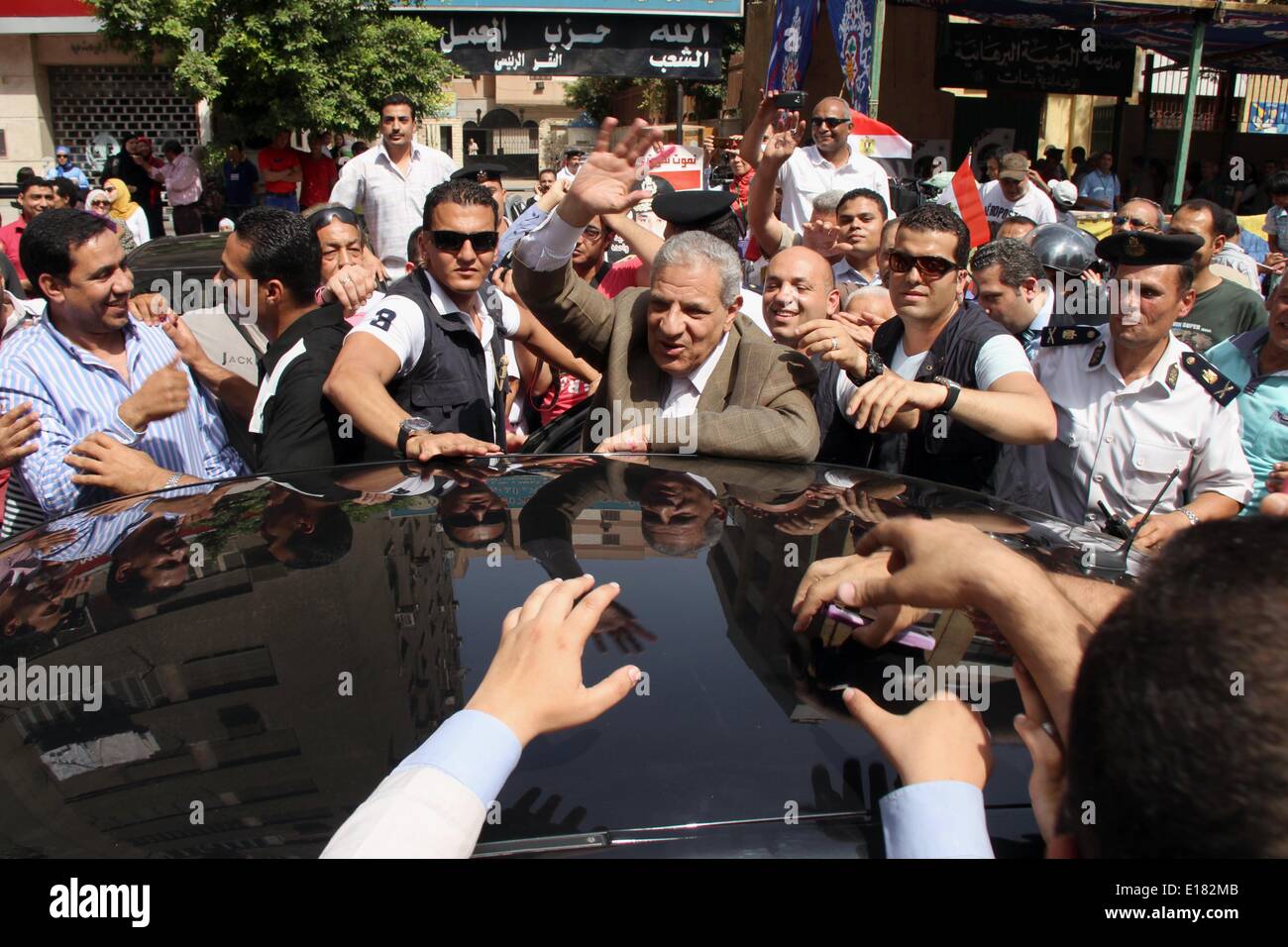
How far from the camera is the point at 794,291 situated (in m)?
3.66

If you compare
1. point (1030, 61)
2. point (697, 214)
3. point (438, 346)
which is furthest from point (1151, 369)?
point (1030, 61)

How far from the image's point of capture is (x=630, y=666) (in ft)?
4.87

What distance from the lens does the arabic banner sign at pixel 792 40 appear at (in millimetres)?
12141

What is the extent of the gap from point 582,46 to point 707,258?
55.2 feet

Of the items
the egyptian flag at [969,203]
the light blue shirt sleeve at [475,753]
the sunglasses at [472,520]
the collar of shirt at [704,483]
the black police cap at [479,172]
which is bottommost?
the sunglasses at [472,520]

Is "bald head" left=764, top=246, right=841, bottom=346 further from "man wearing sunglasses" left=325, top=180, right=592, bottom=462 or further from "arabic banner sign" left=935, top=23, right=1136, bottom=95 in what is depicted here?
"arabic banner sign" left=935, top=23, right=1136, bottom=95

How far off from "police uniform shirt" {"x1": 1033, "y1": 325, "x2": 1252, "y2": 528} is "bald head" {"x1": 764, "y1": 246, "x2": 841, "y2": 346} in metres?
A: 0.85

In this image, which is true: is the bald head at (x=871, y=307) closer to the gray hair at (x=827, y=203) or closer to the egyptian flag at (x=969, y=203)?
the gray hair at (x=827, y=203)

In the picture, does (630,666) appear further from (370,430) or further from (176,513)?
(370,430)

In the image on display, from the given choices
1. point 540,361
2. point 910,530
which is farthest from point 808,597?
point 540,361

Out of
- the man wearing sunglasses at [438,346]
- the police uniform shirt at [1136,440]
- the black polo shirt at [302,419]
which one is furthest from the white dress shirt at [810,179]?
the black polo shirt at [302,419]

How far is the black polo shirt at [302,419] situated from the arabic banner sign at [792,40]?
1009cm

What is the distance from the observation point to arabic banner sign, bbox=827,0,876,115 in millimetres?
9875
